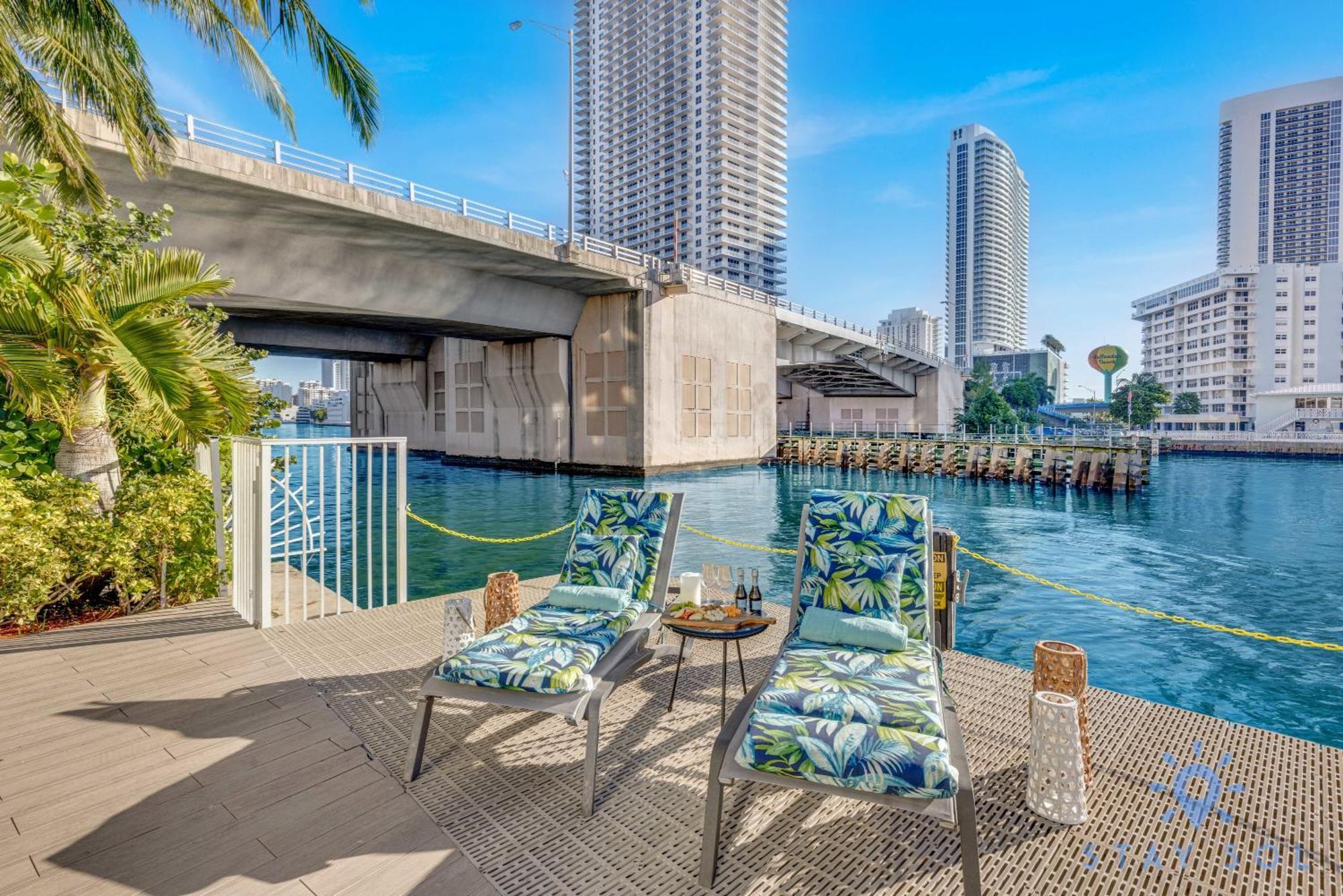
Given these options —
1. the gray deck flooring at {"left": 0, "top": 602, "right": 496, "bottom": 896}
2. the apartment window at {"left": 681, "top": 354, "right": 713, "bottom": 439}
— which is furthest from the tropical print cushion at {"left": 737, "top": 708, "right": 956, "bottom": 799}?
the apartment window at {"left": 681, "top": 354, "right": 713, "bottom": 439}

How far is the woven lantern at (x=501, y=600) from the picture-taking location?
5.14 metres

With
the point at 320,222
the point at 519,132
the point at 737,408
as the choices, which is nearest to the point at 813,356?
the point at 737,408

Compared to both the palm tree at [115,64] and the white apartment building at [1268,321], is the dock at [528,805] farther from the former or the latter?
the white apartment building at [1268,321]

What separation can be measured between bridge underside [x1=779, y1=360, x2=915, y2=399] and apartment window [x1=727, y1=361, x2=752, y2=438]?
425 inches

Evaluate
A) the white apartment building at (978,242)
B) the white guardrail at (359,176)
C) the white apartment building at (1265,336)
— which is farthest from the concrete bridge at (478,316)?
the white apartment building at (978,242)

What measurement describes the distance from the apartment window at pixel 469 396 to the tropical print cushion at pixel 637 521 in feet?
100

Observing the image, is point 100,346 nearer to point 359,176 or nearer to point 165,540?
point 165,540

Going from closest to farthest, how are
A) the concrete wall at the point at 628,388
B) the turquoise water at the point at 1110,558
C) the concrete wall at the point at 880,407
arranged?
the turquoise water at the point at 1110,558 → the concrete wall at the point at 628,388 → the concrete wall at the point at 880,407

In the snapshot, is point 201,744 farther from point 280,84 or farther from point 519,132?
point 519,132

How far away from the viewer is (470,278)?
78.6 ft

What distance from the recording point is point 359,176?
17.6 m

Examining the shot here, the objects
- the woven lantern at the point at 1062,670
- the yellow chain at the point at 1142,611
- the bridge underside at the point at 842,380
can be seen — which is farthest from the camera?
the bridge underside at the point at 842,380

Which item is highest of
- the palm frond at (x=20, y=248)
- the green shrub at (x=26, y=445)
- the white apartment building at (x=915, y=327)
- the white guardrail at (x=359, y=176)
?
the white apartment building at (x=915, y=327)

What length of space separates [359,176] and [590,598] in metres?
17.5
